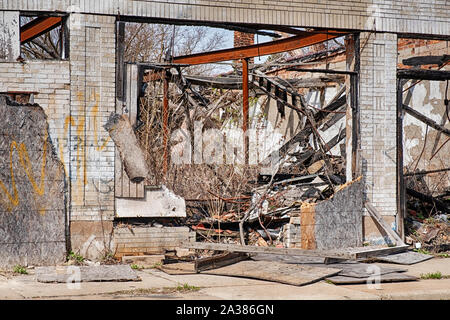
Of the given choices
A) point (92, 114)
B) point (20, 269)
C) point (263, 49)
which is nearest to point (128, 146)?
point (92, 114)

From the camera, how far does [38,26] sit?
33.5 feet

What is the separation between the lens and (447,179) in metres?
16.2

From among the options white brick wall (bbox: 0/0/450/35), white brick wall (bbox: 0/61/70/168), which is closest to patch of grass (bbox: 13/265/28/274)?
white brick wall (bbox: 0/61/70/168)

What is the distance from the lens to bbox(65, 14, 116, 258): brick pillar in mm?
9578

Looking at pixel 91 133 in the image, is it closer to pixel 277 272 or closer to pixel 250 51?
pixel 277 272

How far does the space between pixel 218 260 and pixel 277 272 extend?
3.23 ft

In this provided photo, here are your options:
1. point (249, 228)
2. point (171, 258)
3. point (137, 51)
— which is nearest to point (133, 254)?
point (171, 258)

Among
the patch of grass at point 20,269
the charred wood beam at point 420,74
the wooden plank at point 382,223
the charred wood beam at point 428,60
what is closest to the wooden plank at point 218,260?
the patch of grass at point 20,269

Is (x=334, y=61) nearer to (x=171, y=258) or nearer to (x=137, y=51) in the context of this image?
(x=137, y=51)

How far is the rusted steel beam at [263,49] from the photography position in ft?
37.6

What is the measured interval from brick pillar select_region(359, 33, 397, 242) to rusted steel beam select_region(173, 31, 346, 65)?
2.36ft

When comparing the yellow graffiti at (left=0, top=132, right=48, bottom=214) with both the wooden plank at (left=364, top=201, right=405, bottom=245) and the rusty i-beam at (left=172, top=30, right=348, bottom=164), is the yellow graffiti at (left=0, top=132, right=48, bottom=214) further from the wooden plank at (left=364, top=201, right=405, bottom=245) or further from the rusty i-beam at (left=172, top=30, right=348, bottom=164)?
the wooden plank at (left=364, top=201, right=405, bottom=245)

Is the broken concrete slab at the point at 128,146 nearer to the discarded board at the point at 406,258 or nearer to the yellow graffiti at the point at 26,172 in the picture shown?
the yellow graffiti at the point at 26,172

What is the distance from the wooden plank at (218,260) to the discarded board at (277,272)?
0.08 metres
